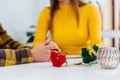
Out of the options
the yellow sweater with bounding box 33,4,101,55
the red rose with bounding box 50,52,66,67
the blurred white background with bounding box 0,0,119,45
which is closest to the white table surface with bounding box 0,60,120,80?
the red rose with bounding box 50,52,66,67

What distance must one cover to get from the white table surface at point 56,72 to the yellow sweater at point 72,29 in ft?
2.16

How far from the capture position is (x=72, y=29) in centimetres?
177

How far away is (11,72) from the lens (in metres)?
0.91

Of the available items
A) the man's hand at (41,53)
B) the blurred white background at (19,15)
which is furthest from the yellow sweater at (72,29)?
the blurred white background at (19,15)

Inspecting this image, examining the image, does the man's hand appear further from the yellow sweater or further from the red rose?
the yellow sweater

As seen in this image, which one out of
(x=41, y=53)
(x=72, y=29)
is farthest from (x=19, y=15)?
(x=41, y=53)

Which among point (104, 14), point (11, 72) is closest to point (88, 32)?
point (11, 72)

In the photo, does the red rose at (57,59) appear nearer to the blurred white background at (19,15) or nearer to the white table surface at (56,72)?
the white table surface at (56,72)

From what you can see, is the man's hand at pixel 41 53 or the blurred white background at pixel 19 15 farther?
the blurred white background at pixel 19 15

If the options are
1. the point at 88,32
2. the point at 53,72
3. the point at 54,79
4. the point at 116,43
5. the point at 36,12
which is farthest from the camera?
the point at 116,43

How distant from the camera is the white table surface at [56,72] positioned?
2.63 ft

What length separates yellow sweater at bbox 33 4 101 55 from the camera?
171 centimetres

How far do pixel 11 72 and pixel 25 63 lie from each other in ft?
0.64

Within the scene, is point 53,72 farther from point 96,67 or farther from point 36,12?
point 36,12
